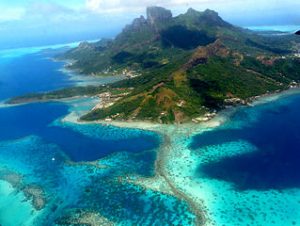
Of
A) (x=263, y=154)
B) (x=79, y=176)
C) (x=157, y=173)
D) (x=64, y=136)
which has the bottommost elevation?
(x=64, y=136)

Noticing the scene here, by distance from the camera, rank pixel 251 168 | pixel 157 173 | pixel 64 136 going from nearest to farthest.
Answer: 1. pixel 251 168
2. pixel 157 173
3. pixel 64 136

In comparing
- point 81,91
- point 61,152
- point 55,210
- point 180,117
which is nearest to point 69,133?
point 61,152

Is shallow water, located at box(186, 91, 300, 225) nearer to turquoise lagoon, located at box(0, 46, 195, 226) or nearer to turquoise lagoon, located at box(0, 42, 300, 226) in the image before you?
turquoise lagoon, located at box(0, 42, 300, 226)

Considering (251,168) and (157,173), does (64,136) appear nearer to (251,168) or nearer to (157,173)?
(157,173)

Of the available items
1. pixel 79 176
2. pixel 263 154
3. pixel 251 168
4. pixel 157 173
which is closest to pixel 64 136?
pixel 79 176

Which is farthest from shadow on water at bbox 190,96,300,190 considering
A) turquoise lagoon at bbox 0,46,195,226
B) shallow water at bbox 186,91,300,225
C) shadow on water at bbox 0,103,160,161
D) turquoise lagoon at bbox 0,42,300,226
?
shadow on water at bbox 0,103,160,161

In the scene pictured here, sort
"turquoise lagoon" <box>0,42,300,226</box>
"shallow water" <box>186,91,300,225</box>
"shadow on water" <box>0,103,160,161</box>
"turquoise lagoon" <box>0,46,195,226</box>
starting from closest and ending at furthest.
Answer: "shallow water" <box>186,91,300,225</box> → "turquoise lagoon" <box>0,42,300,226</box> → "turquoise lagoon" <box>0,46,195,226</box> → "shadow on water" <box>0,103,160,161</box>
